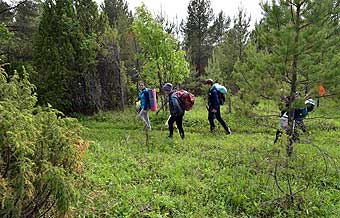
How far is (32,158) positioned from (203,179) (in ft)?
13.0

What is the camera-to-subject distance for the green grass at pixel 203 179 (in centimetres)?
558

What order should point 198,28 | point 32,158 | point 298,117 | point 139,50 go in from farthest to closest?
1. point 198,28
2. point 139,50
3. point 298,117
4. point 32,158

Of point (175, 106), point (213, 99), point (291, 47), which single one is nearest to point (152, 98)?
point (175, 106)

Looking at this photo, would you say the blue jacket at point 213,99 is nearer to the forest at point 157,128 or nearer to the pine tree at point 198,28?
the forest at point 157,128

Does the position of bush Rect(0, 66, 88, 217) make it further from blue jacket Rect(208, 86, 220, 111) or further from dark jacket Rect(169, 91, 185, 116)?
blue jacket Rect(208, 86, 220, 111)

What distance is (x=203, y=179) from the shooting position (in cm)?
692

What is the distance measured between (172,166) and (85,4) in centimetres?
1155

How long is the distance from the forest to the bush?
1 cm

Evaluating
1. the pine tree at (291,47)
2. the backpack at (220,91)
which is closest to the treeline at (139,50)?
the pine tree at (291,47)

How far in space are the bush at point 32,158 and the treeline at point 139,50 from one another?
5.07m

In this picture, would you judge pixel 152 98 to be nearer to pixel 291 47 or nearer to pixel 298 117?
pixel 298 117

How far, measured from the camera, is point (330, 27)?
7.76 metres

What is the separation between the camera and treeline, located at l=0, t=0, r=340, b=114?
24.9 feet

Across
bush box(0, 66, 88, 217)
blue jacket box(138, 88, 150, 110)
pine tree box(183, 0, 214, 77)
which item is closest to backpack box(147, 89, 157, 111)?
blue jacket box(138, 88, 150, 110)
